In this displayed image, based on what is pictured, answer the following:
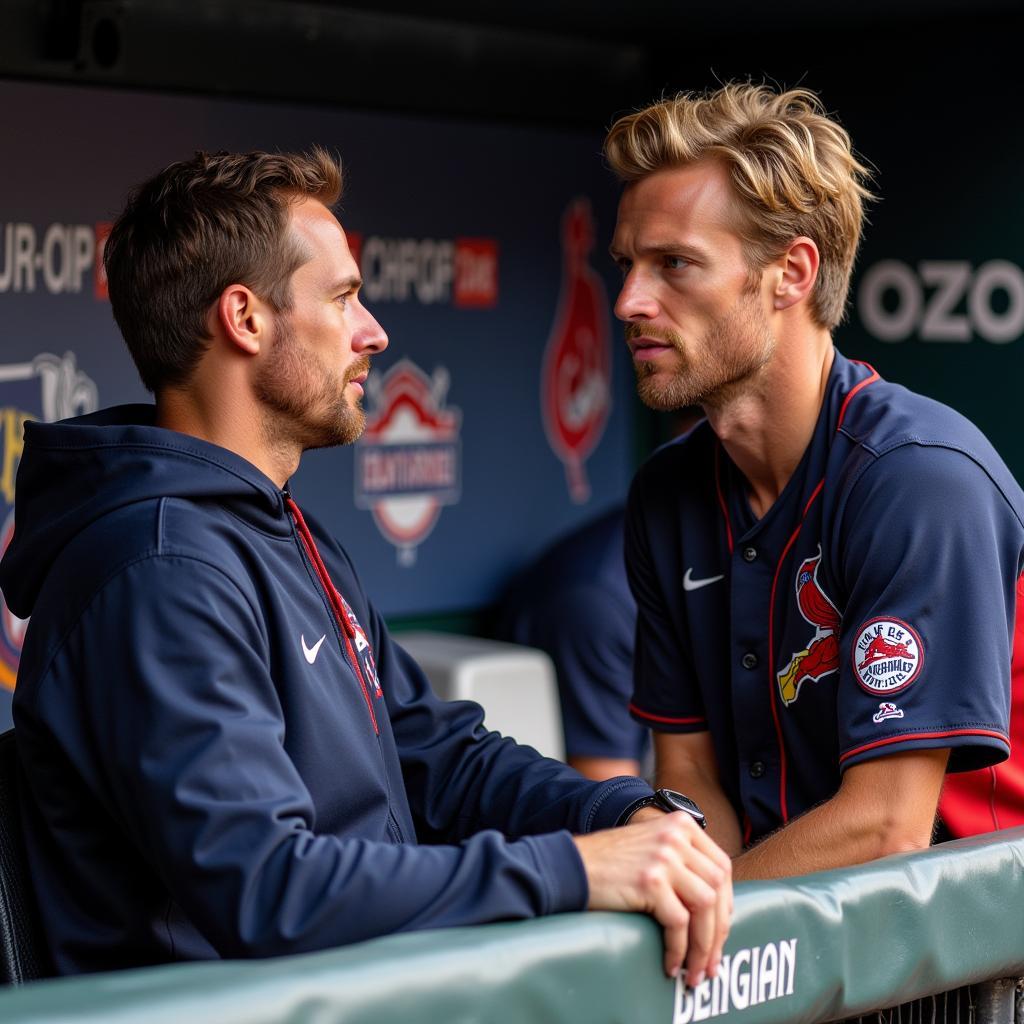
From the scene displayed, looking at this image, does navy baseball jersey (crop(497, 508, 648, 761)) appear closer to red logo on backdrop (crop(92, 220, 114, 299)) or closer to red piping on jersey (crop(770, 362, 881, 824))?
red logo on backdrop (crop(92, 220, 114, 299))

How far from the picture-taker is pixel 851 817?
194cm

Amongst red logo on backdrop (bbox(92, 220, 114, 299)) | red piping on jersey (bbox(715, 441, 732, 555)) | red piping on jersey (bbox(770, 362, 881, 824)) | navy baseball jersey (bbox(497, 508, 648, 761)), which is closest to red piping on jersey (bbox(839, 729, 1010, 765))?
red piping on jersey (bbox(770, 362, 881, 824))

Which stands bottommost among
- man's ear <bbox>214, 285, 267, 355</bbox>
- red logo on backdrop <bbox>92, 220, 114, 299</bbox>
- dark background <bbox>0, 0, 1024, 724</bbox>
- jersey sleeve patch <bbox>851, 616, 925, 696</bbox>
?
jersey sleeve patch <bbox>851, 616, 925, 696</bbox>

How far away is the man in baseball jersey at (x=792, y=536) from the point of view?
1.95 meters

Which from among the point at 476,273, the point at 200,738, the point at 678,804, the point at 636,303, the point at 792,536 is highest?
the point at 476,273

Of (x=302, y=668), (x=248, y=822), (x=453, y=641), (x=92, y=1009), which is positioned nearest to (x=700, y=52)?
(x=453, y=641)

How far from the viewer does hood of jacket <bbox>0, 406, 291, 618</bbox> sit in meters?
1.64

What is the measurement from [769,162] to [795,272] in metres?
0.16

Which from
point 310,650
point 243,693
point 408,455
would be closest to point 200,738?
point 243,693

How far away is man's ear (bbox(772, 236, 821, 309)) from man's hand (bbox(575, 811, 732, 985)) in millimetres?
984

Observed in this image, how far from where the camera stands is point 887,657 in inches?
76.7

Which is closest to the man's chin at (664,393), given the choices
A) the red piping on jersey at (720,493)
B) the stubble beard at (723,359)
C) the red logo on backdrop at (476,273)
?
the stubble beard at (723,359)

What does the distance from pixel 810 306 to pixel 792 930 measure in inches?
41.6

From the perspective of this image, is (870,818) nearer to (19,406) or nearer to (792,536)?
(792,536)
